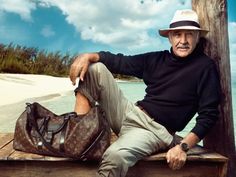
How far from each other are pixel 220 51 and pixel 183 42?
0.49m

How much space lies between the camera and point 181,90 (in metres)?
3.18

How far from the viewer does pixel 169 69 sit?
3.26 metres

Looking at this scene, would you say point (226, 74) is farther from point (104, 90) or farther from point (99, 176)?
point (99, 176)

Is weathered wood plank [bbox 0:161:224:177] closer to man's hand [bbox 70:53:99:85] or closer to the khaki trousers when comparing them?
the khaki trousers

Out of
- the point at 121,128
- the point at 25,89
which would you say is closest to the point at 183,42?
the point at 121,128

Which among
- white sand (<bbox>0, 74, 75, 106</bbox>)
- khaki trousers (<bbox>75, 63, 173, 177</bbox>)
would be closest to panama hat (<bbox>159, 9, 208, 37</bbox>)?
khaki trousers (<bbox>75, 63, 173, 177</bbox>)

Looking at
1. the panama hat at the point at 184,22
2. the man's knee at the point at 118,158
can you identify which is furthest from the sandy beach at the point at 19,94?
the man's knee at the point at 118,158

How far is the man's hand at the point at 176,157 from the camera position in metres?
2.94

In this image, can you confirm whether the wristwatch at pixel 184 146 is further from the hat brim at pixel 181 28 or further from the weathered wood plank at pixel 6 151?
the weathered wood plank at pixel 6 151

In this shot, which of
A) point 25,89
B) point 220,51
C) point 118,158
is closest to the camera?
point 118,158

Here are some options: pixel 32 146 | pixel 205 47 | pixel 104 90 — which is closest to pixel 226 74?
pixel 205 47

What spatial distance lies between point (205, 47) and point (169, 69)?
49 centimetres

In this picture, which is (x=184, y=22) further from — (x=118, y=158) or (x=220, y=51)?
(x=118, y=158)

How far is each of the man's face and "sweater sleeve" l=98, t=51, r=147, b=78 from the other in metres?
0.26
